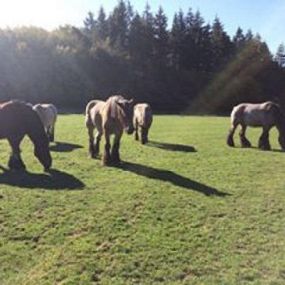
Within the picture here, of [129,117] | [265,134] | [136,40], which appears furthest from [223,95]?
[129,117]

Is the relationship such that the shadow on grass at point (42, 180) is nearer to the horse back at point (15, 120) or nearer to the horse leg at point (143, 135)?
the horse back at point (15, 120)

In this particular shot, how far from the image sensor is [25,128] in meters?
16.5

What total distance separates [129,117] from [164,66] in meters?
65.3

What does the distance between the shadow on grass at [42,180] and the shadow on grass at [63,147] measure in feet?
16.7

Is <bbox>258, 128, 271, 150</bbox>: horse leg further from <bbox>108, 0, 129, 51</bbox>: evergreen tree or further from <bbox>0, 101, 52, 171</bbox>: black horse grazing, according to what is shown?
<bbox>108, 0, 129, 51</bbox>: evergreen tree

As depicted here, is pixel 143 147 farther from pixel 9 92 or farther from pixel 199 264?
pixel 9 92

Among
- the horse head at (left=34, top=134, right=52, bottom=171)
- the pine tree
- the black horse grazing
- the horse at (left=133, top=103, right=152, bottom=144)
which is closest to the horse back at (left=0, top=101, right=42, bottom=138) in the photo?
the black horse grazing

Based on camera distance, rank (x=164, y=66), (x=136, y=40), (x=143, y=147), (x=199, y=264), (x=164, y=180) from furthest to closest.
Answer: (x=136, y=40)
(x=164, y=66)
(x=143, y=147)
(x=164, y=180)
(x=199, y=264)

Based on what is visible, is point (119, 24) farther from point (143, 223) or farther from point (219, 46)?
point (143, 223)

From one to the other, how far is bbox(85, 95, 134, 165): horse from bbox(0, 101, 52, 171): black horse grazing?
210 centimetres

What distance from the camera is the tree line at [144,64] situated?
66.2 m

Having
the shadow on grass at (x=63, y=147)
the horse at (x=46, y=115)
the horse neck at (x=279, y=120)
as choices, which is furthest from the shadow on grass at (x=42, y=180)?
the horse neck at (x=279, y=120)

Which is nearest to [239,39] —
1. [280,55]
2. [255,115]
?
[280,55]

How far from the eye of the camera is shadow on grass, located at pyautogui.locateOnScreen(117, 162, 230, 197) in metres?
14.8
